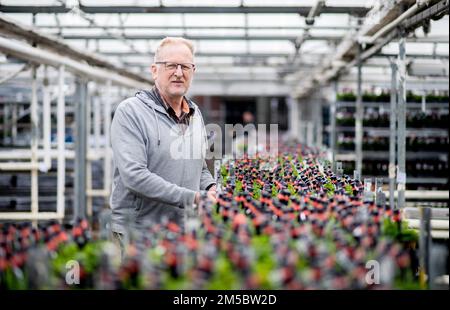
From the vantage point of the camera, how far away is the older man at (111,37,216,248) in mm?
2428

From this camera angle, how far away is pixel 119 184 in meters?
2.68

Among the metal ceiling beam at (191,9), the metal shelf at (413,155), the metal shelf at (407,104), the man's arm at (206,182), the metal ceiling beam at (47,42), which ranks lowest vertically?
the man's arm at (206,182)

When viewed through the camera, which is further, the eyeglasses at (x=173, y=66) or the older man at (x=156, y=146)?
the eyeglasses at (x=173, y=66)

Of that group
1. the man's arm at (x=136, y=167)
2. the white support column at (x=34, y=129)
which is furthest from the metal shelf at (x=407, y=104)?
the man's arm at (x=136, y=167)

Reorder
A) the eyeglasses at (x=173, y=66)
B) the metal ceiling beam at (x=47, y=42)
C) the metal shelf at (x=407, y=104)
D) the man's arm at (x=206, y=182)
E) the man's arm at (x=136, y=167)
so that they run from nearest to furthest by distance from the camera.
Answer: the man's arm at (x=136, y=167), the eyeglasses at (x=173, y=66), the man's arm at (x=206, y=182), the metal ceiling beam at (x=47, y=42), the metal shelf at (x=407, y=104)

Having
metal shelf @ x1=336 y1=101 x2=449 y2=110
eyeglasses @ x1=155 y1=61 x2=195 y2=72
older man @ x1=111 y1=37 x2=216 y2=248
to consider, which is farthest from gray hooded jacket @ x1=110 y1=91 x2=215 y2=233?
metal shelf @ x1=336 y1=101 x2=449 y2=110

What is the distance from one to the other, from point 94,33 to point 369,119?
150 inches

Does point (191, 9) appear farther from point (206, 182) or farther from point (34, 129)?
point (206, 182)

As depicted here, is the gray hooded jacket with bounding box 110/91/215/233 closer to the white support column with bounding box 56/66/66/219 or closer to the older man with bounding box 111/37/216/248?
the older man with bounding box 111/37/216/248

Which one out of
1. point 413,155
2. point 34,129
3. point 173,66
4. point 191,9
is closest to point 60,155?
point 34,129

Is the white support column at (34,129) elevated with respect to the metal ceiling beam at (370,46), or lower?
lower

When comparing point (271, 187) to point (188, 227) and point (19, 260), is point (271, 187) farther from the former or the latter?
point (19, 260)

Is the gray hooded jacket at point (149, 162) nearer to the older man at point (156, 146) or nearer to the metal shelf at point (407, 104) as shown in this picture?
the older man at point (156, 146)

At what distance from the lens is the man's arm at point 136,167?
2375mm
